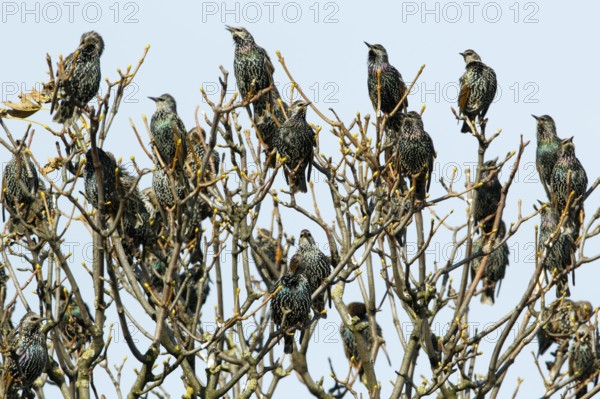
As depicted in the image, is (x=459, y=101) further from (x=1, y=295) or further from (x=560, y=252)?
(x=1, y=295)

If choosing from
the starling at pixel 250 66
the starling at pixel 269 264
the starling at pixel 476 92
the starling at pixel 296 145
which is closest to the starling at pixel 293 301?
the starling at pixel 269 264

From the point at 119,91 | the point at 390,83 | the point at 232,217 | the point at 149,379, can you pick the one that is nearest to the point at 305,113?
the point at 390,83

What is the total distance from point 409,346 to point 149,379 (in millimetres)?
2495

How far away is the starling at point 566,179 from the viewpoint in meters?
10.1

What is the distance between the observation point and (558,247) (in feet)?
34.0

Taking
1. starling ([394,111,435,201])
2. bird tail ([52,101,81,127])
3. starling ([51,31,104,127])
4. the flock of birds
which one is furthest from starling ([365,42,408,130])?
bird tail ([52,101,81,127])

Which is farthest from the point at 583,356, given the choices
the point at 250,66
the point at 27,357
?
the point at 27,357

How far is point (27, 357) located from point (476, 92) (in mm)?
4898

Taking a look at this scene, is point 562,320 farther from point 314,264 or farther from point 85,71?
point 85,71

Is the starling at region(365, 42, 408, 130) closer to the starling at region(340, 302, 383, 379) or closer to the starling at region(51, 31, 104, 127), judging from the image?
the starling at region(51, 31, 104, 127)

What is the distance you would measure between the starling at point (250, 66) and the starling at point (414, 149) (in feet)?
5.60

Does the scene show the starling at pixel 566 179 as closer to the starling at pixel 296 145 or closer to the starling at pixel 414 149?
the starling at pixel 414 149

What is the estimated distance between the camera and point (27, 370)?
839 centimetres

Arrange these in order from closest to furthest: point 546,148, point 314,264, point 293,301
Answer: point 293,301 < point 314,264 < point 546,148
